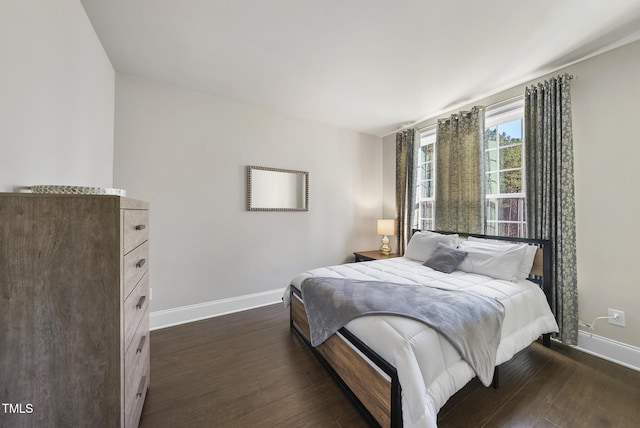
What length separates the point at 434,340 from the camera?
1.27 meters

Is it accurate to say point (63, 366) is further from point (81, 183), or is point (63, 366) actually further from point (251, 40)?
point (251, 40)

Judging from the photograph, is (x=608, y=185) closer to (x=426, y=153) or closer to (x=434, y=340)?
(x=426, y=153)

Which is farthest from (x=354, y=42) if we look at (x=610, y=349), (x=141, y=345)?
(x=610, y=349)

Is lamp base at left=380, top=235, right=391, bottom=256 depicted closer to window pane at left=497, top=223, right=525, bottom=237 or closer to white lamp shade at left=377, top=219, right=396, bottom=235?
white lamp shade at left=377, top=219, right=396, bottom=235

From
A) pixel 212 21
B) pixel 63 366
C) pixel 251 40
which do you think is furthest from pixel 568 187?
pixel 63 366

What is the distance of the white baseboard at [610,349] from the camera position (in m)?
1.84

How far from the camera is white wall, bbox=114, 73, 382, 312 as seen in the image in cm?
245

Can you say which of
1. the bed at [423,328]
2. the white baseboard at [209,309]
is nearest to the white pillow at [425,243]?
the bed at [423,328]

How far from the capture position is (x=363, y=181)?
4059mm

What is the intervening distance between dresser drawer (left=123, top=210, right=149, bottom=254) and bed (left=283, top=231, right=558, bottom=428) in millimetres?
1275

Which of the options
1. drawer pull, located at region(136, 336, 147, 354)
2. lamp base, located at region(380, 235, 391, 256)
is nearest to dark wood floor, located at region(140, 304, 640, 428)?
drawer pull, located at region(136, 336, 147, 354)

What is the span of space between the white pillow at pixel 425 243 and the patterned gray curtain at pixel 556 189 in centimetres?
73

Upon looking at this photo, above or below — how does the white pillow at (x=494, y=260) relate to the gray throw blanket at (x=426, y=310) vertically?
above

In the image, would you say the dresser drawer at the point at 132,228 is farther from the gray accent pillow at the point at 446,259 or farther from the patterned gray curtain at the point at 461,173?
the patterned gray curtain at the point at 461,173
